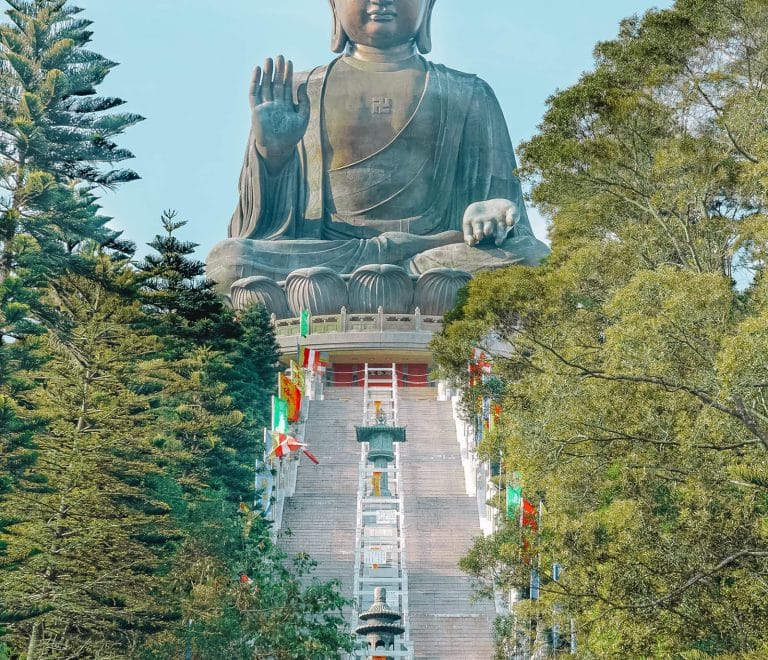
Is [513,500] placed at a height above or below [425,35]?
below

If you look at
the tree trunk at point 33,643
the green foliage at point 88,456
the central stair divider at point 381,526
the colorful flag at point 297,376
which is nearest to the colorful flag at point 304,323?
the central stair divider at point 381,526

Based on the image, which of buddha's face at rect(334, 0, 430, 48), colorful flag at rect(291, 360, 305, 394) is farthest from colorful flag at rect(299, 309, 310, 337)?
buddha's face at rect(334, 0, 430, 48)

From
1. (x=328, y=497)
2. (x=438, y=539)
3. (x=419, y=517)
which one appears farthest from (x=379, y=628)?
(x=328, y=497)

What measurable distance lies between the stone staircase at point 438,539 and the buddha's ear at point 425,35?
495 inches

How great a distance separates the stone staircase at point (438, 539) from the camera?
18.0m

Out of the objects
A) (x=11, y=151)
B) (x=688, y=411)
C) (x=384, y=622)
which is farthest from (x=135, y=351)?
(x=688, y=411)

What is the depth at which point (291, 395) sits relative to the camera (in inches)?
998

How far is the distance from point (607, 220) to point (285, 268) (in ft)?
61.7

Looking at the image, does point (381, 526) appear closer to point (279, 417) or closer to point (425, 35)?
point (279, 417)

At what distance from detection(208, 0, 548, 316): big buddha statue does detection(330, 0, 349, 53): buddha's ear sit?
4 cm

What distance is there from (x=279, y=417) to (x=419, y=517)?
278 centimetres

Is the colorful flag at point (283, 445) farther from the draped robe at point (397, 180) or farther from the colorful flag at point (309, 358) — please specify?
the draped robe at point (397, 180)

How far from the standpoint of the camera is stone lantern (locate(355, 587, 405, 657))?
1688 centimetres

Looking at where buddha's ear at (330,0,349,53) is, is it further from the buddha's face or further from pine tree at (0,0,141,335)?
pine tree at (0,0,141,335)
